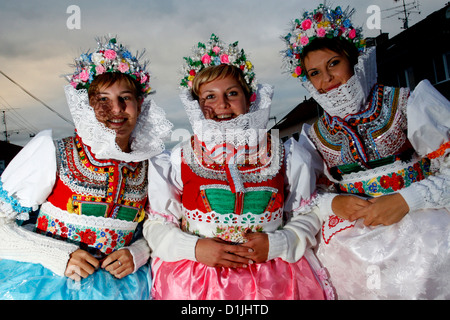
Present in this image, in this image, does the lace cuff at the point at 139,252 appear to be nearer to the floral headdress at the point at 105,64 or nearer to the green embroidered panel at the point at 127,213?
the green embroidered panel at the point at 127,213

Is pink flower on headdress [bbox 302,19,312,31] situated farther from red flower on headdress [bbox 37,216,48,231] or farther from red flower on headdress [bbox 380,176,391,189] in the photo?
red flower on headdress [bbox 37,216,48,231]

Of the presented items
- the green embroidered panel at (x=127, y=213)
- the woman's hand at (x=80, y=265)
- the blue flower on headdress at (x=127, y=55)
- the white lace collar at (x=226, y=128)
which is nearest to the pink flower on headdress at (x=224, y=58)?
the white lace collar at (x=226, y=128)

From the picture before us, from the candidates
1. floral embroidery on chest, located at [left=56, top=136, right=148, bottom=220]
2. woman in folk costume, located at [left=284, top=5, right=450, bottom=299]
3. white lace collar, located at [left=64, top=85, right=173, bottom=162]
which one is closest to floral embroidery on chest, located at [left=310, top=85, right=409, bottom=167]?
woman in folk costume, located at [left=284, top=5, right=450, bottom=299]

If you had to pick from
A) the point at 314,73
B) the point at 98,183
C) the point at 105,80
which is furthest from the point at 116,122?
the point at 314,73

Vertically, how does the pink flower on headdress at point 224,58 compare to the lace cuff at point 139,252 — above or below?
above

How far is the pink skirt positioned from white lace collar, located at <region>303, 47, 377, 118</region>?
109cm

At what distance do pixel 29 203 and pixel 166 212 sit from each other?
31.4 inches

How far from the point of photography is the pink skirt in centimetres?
176

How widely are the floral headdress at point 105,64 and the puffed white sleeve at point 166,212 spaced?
0.66 m

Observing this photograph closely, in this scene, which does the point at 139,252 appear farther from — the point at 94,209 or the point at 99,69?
the point at 99,69

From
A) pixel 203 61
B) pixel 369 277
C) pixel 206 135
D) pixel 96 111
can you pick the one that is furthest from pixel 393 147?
pixel 96 111

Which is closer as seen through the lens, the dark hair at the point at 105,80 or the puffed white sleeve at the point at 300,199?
the puffed white sleeve at the point at 300,199

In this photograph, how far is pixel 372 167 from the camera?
2.14 metres

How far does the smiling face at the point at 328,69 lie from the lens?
2.24 meters
